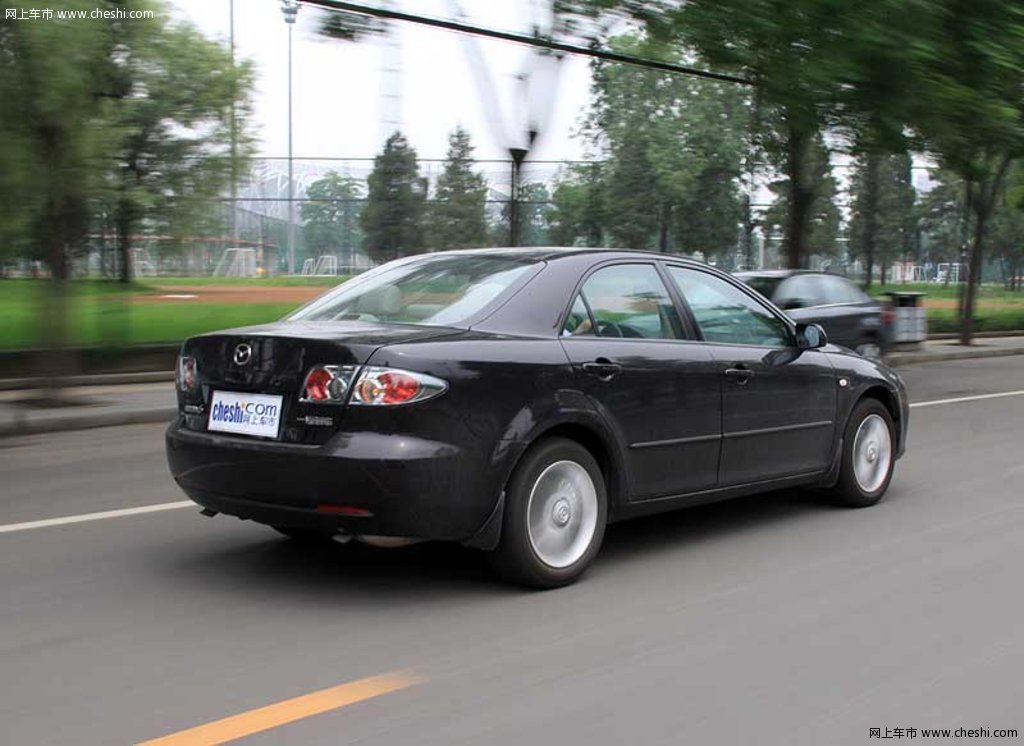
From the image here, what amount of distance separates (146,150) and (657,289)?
14.6 metres

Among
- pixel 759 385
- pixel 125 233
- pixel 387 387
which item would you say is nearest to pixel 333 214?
pixel 125 233

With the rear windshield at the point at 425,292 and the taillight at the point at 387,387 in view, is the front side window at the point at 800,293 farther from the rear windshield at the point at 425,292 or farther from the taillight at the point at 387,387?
the taillight at the point at 387,387

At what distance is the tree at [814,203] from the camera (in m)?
20.6

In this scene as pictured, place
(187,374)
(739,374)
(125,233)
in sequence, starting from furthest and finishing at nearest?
(125,233) < (739,374) < (187,374)

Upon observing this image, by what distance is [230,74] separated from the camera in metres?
20.4

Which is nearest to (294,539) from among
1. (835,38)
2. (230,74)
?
(835,38)

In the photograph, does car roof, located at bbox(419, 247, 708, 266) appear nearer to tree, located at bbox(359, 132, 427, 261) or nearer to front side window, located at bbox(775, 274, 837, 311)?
A: front side window, located at bbox(775, 274, 837, 311)

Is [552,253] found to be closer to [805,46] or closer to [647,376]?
[647,376]

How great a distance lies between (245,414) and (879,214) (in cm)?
2799

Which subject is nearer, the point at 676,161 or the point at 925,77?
the point at 925,77

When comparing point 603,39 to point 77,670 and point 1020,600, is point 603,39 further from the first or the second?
point 77,670

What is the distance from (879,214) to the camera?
100 feet

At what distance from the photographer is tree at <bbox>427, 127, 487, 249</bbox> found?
1828cm

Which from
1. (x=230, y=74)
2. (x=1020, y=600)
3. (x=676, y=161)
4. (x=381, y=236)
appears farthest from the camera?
(x=676, y=161)
